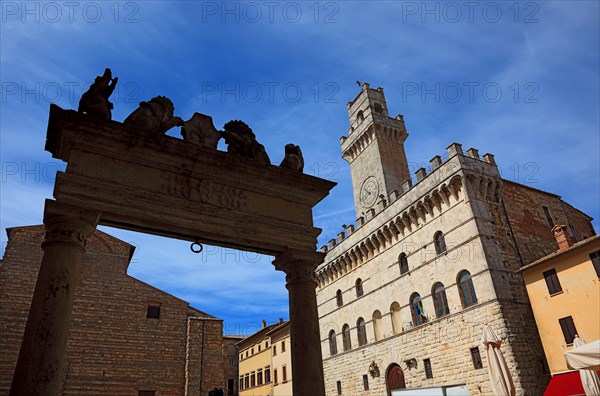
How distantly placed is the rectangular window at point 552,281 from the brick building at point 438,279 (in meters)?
1.36

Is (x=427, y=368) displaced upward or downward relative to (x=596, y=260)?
downward

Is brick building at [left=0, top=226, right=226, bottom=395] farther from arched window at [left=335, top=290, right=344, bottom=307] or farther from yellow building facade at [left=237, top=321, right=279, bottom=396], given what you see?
yellow building facade at [left=237, top=321, right=279, bottom=396]

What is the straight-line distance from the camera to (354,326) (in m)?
27.3

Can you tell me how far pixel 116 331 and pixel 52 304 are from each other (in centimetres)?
1493

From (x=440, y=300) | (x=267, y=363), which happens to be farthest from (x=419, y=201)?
(x=267, y=363)

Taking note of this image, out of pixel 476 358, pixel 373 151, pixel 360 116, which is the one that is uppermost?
pixel 360 116

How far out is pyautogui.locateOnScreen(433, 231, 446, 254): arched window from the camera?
2174cm

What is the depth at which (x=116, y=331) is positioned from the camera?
57.0ft

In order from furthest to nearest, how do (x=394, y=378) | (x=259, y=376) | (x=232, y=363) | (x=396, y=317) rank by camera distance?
(x=232, y=363) → (x=259, y=376) → (x=396, y=317) → (x=394, y=378)

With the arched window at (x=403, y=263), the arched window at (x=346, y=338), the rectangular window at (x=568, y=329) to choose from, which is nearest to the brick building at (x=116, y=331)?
the arched window at (x=403, y=263)

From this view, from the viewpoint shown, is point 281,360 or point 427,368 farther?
point 281,360

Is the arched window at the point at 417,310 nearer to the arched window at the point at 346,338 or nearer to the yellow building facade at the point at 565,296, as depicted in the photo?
the yellow building facade at the point at 565,296

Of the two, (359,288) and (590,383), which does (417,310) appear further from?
(590,383)

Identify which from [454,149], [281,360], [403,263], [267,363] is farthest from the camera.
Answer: [267,363]
